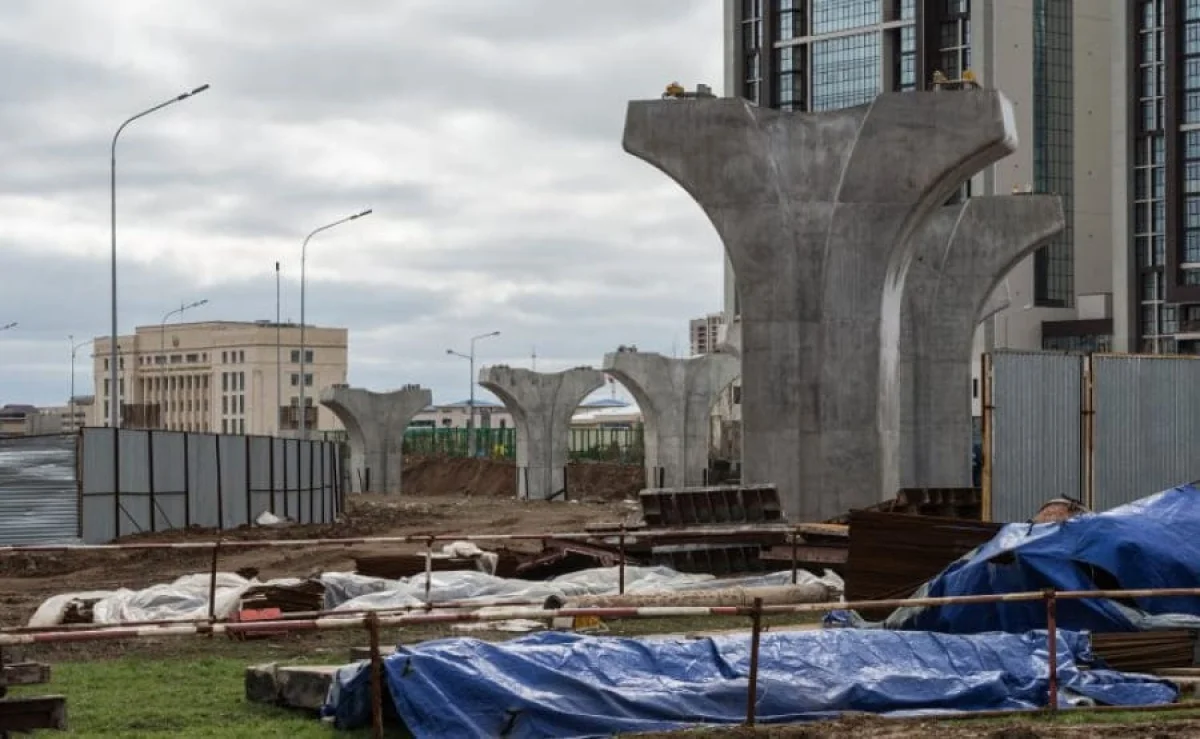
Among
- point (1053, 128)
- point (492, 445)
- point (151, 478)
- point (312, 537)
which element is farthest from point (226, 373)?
point (151, 478)

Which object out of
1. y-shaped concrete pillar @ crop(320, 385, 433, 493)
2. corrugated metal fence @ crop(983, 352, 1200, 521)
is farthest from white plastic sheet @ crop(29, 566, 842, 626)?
y-shaped concrete pillar @ crop(320, 385, 433, 493)

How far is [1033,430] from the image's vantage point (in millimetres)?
24953

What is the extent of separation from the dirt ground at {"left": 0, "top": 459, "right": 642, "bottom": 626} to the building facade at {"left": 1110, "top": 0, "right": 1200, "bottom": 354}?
3331 cm

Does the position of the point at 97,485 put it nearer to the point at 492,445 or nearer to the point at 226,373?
the point at 492,445

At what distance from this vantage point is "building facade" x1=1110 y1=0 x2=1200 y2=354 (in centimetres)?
10412

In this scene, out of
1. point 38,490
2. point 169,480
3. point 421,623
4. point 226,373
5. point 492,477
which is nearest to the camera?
point 421,623

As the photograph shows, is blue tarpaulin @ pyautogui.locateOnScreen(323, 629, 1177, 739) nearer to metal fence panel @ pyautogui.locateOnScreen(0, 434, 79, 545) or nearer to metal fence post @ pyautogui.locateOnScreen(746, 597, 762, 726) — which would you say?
metal fence post @ pyautogui.locateOnScreen(746, 597, 762, 726)

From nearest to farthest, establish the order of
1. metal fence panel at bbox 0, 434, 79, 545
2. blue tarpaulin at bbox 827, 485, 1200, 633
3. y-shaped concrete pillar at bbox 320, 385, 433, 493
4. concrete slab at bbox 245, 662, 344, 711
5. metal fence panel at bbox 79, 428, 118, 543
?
concrete slab at bbox 245, 662, 344, 711
blue tarpaulin at bbox 827, 485, 1200, 633
metal fence panel at bbox 0, 434, 79, 545
metal fence panel at bbox 79, 428, 118, 543
y-shaped concrete pillar at bbox 320, 385, 433, 493

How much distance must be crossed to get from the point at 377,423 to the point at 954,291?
150ft

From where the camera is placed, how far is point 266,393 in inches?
6688

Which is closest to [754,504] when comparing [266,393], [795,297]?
[795,297]

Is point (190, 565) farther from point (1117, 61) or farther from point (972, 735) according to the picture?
point (1117, 61)

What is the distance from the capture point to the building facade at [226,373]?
16925cm

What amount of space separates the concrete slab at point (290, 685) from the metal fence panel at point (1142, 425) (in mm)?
15722
